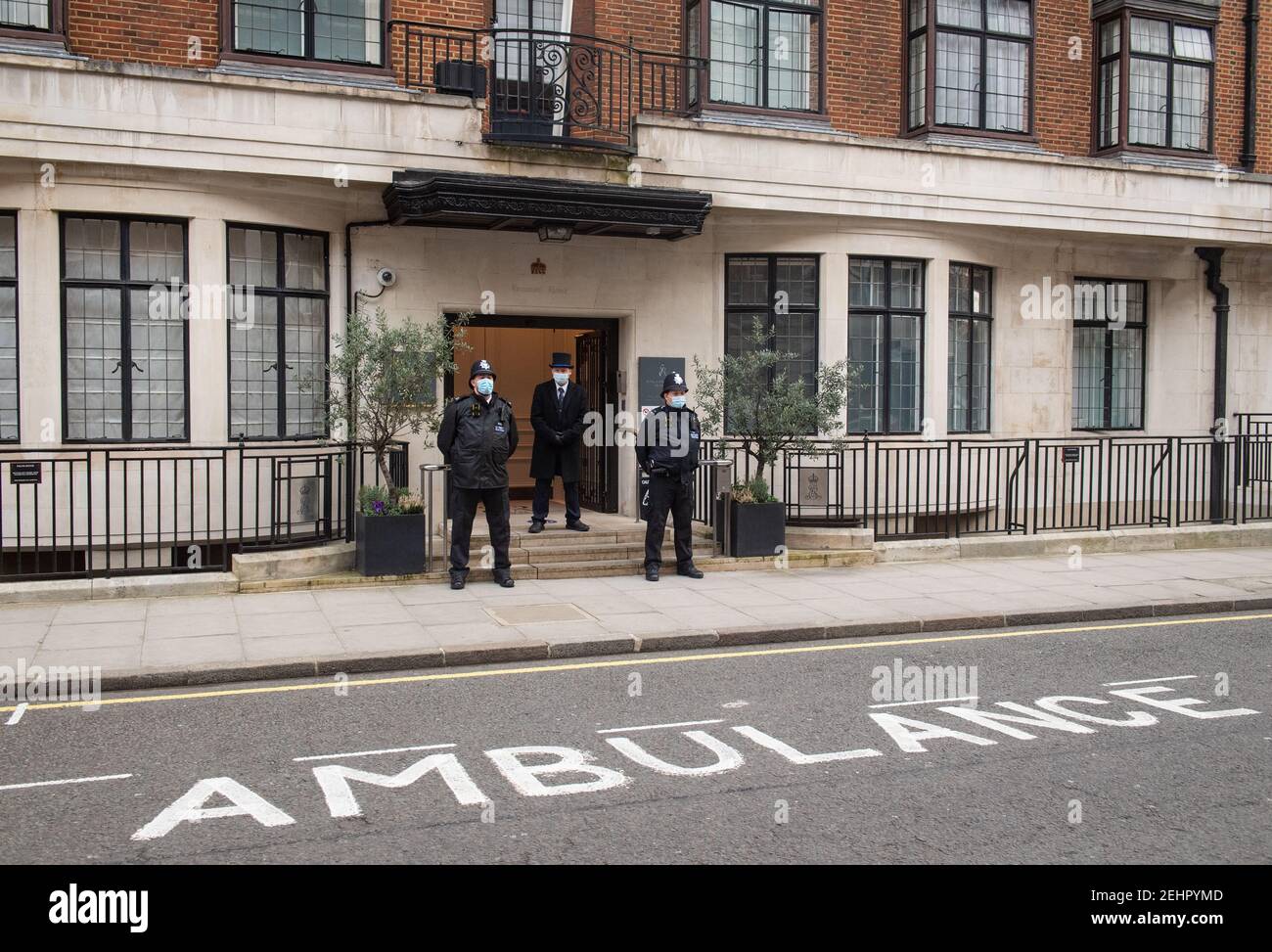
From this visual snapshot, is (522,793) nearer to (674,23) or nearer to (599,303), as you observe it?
(599,303)

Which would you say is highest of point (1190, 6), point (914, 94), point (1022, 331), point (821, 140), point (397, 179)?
point (1190, 6)

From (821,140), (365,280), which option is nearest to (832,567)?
(821,140)

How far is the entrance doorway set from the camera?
14.5 metres

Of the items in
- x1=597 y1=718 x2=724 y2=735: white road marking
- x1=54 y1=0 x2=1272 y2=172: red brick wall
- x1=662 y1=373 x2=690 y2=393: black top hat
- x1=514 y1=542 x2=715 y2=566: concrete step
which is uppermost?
x1=54 y1=0 x2=1272 y2=172: red brick wall

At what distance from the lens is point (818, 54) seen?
14.7 meters

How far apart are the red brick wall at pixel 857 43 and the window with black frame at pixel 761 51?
23cm

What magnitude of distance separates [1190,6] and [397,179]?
12197 millimetres

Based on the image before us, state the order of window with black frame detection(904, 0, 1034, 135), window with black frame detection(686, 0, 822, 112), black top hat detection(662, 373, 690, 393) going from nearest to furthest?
black top hat detection(662, 373, 690, 393)
window with black frame detection(686, 0, 822, 112)
window with black frame detection(904, 0, 1034, 135)

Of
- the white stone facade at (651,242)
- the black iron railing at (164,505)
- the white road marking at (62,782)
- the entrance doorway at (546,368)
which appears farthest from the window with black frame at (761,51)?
the white road marking at (62,782)

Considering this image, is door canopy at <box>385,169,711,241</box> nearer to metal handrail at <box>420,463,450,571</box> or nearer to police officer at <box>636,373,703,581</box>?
police officer at <box>636,373,703,581</box>

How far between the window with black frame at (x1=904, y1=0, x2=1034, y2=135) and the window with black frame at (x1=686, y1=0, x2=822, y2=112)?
1507mm

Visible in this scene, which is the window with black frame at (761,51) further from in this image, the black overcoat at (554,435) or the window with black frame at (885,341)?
the black overcoat at (554,435)

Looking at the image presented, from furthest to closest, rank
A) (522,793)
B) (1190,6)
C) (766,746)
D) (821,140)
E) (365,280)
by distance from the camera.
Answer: (1190,6), (821,140), (365,280), (766,746), (522,793)

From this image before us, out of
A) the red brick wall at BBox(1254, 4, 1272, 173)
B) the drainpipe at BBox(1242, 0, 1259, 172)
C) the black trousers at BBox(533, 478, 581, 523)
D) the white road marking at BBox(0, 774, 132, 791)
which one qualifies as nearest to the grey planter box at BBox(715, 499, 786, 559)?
the black trousers at BBox(533, 478, 581, 523)
